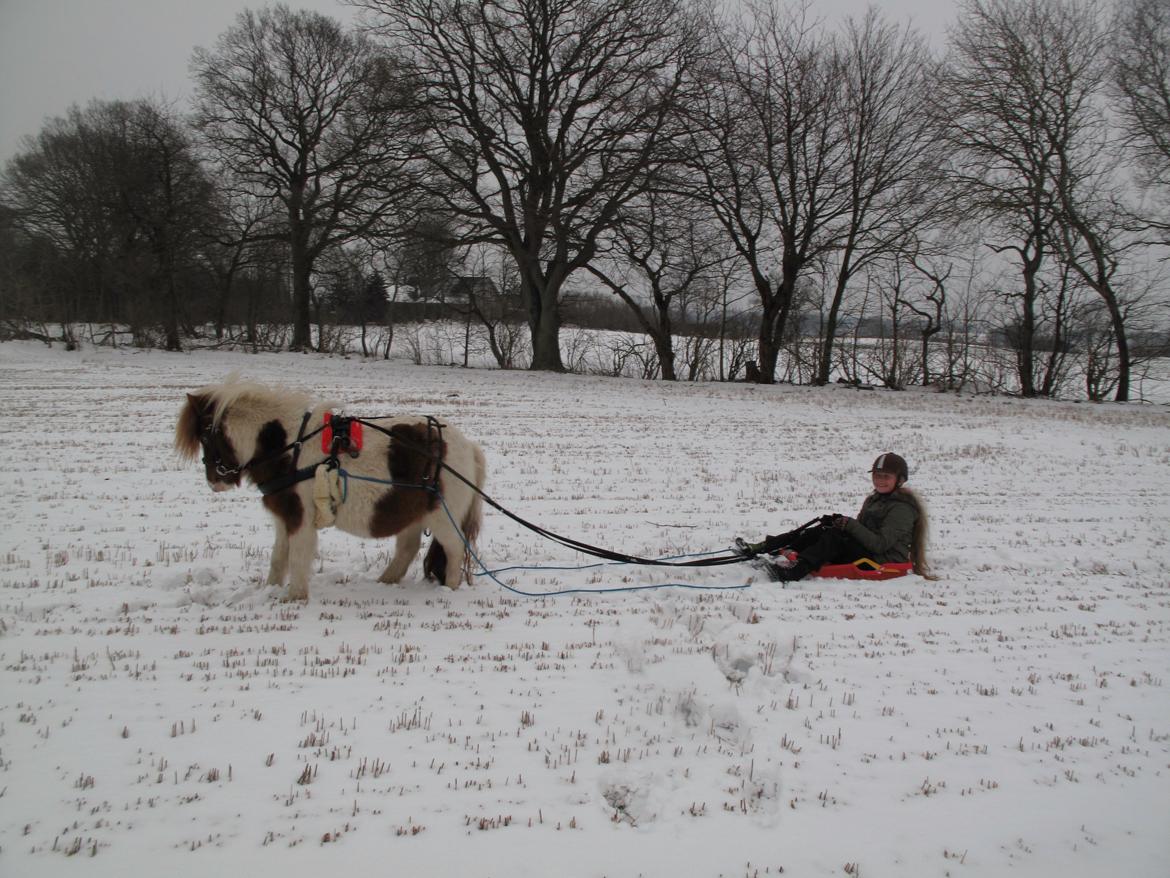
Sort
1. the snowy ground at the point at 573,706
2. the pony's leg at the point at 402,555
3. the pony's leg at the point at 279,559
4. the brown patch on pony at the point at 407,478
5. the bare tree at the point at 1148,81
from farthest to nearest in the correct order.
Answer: the bare tree at the point at 1148,81
the pony's leg at the point at 402,555
the pony's leg at the point at 279,559
the brown patch on pony at the point at 407,478
the snowy ground at the point at 573,706

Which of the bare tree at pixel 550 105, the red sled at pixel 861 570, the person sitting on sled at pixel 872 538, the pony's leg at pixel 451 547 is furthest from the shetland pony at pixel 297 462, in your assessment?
the bare tree at pixel 550 105

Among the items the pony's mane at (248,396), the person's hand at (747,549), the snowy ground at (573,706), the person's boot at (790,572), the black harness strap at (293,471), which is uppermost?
the pony's mane at (248,396)

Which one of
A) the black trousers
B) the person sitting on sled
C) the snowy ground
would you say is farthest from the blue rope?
the black trousers

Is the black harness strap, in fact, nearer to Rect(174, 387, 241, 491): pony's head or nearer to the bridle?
the bridle

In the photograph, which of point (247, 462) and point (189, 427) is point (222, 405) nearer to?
point (189, 427)

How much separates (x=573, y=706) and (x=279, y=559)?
297 cm

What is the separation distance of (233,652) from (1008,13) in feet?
114

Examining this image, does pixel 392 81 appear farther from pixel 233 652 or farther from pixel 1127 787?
pixel 1127 787

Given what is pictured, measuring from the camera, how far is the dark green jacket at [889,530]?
616 centimetres

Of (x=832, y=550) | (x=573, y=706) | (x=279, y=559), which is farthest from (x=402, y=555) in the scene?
(x=832, y=550)

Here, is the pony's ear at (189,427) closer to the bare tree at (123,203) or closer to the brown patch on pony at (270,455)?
the brown patch on pony at (270,455)

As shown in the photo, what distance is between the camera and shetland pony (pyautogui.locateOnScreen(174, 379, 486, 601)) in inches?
196

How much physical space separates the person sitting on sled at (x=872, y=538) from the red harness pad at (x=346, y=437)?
390 cm

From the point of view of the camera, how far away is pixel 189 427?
5020 millimetres
